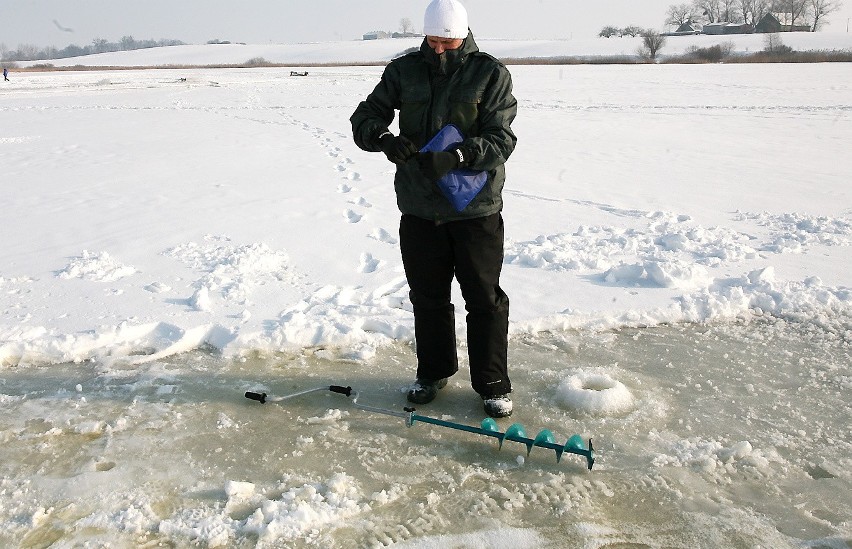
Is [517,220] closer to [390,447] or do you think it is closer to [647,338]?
[647,338]

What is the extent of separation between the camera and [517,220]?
6.47m

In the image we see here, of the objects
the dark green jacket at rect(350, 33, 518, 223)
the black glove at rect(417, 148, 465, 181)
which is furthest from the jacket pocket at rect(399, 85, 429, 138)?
the black glove at rect(417, 148, 465, 181)

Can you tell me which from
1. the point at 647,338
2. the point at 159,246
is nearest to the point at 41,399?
the point at 159,246

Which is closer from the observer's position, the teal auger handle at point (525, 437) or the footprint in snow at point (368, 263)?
the teal auger handle at point (525, 437)

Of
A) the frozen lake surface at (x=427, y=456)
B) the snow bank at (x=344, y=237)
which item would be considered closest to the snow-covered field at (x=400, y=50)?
the snow bank at (x=344, y=237)

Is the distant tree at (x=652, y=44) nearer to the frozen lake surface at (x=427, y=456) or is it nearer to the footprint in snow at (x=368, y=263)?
the footprint in snow at (x=368, y=263)

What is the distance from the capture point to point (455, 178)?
2.90m

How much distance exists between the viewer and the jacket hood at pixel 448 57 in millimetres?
2885

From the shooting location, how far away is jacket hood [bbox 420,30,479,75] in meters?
2.88

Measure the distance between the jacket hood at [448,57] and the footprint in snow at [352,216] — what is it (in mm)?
3638

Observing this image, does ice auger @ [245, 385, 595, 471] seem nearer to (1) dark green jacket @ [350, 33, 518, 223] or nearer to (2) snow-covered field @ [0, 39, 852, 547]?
(2) snow-covered field @ [0, 39, 852, 547]

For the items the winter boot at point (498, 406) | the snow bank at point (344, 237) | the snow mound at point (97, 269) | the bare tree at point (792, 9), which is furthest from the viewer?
the bare tree at point (792, 9)

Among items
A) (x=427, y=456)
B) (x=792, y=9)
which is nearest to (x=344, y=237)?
(x=427, y=456)

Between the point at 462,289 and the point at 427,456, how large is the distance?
2.53 feet
